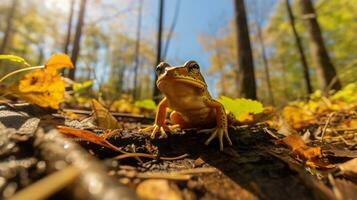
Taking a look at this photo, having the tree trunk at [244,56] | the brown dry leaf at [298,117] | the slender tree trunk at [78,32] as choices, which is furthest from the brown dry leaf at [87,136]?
the slender tree trunk at [78,32]

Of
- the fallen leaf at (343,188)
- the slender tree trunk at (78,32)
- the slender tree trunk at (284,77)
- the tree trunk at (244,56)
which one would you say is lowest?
the fallen leaf at (343,188)

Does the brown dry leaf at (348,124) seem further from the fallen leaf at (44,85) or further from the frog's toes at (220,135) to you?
the fallen leaf at (44,85)

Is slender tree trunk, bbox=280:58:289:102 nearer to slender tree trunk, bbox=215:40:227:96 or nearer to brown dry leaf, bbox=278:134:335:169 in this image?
slender tree trunk, bbox=215:40:227:96

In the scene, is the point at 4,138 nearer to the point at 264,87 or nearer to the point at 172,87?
the point at 172,87

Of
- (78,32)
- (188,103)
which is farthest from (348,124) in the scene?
(78,32)

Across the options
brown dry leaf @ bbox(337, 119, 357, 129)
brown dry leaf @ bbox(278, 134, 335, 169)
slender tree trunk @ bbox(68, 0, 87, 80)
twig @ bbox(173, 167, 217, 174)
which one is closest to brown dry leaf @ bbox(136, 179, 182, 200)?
twig @ bbox(173, 167, 217, 174)

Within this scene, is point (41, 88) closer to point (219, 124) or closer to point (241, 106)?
point (219, 124)
